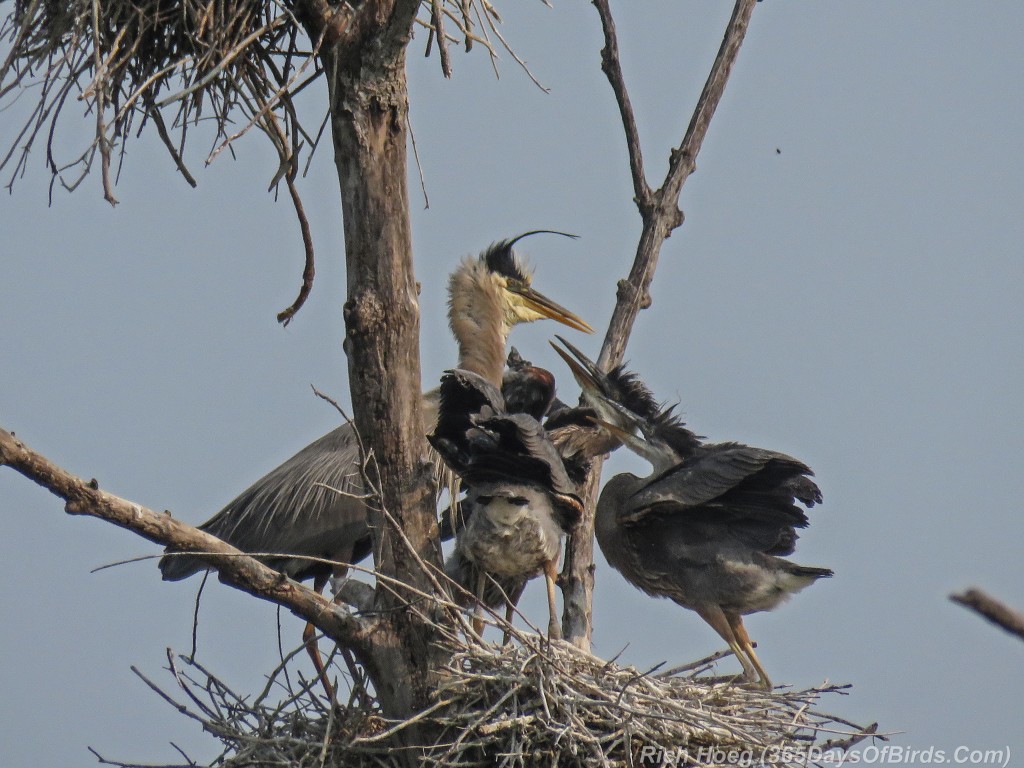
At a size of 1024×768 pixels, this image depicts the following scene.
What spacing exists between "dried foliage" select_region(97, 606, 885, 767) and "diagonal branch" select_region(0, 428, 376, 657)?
1.13ft

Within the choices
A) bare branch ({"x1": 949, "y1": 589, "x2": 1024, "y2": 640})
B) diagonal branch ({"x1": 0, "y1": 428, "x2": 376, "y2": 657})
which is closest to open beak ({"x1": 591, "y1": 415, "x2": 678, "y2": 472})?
diagonal branch ({"x1": 0, "y1": 428, "x2": 376, "y2": 657})

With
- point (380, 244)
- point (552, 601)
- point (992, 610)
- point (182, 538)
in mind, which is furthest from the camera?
point (552, 601)

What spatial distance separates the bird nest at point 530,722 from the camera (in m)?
3.70

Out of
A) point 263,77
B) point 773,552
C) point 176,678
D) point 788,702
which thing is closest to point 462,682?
point 176,678

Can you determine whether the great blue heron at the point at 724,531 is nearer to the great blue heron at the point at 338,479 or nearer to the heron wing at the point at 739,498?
the heron wing at the point at 739,498

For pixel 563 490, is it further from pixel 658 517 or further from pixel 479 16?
pixel 479 16

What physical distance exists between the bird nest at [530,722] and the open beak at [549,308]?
2.96m

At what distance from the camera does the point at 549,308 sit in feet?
22.6

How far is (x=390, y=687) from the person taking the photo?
12.1 feet

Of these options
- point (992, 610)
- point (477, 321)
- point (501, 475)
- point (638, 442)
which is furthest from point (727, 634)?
point (992, 610)

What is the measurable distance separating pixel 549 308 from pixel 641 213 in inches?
54.8

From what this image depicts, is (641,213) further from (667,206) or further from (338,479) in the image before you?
(338,479)

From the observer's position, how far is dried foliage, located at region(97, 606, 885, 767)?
370 centimetres

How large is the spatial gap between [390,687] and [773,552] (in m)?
1.72
